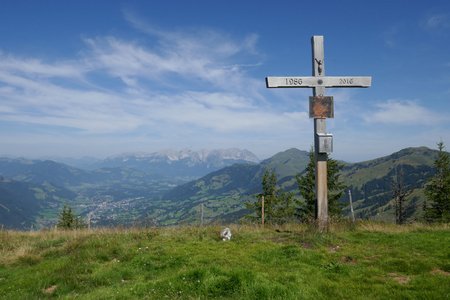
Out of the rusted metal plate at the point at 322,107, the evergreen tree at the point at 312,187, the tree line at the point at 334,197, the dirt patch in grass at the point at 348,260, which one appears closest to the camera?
the dirt patch in grass at the point at 348,260

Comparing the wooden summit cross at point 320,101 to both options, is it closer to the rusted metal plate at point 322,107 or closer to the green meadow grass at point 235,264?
the rusted metal plate at point 322,107

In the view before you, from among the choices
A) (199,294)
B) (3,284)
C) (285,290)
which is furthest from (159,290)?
(3,284)

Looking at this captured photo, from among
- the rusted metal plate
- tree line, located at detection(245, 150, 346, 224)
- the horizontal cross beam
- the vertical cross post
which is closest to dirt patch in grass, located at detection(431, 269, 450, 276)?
the vertical cross post

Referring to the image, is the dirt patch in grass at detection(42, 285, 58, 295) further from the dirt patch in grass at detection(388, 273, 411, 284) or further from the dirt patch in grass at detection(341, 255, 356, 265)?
the dirt patch in grass at detection(388, 273, 411, 284)

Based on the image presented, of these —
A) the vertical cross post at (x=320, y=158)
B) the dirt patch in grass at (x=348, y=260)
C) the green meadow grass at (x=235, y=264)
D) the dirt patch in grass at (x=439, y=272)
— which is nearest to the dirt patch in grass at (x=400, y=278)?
the green meadow grass at (x=235, y=264)

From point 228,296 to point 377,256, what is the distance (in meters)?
5.97

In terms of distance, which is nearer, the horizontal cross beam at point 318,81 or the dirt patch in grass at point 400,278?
the dirt patch in grass at point 400,278

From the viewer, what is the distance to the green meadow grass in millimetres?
8805

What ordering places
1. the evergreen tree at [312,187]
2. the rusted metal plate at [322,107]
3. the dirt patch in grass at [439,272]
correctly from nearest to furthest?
the dirt patch in grass at [439,272], the rusted metal plate at [322,107], the evergreen tree at [312,187]

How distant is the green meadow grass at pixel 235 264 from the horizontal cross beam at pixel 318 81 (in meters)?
6.45

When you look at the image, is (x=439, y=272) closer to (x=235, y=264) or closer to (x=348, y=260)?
(x=348, y=260)

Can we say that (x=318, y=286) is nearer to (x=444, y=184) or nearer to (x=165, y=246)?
(x=165, y=246)

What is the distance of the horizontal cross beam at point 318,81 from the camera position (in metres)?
15.9

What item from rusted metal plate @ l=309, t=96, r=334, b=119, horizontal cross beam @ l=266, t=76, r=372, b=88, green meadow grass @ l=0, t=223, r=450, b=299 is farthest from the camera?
horizontal cross beam @ l=266, t=76, r=372, b=88
